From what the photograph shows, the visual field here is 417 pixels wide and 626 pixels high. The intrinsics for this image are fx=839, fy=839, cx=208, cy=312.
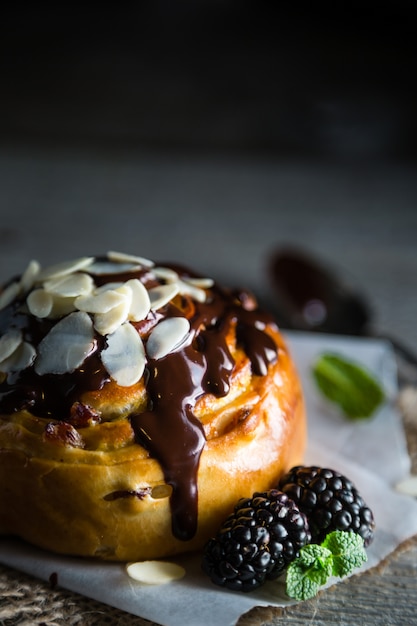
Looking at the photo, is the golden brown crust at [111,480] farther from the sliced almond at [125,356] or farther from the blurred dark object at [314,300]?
the blurred dark object at [314,300]

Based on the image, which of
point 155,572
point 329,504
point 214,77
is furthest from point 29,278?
point 214,77

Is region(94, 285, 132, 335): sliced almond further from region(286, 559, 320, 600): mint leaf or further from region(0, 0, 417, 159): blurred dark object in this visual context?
region(0, 0, 417, 159): blurred dark object

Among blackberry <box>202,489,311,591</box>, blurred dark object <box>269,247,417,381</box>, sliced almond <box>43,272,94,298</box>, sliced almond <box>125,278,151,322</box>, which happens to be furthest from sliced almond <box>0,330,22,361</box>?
blurred dark object <box>269,247,417,381</box>

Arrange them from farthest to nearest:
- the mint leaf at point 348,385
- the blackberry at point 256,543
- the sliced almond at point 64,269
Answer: the mint leaf at point 348,385, the sliced almond at point 64,269, the blackberry at point 256,543

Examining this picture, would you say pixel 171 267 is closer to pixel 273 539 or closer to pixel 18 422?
pixel 18 422

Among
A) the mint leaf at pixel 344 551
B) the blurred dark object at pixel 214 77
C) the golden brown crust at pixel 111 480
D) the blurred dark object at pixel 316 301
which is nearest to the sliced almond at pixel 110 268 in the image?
the golden brown crust at pixel 111 480
